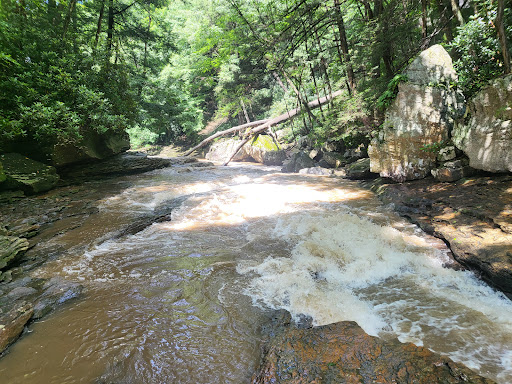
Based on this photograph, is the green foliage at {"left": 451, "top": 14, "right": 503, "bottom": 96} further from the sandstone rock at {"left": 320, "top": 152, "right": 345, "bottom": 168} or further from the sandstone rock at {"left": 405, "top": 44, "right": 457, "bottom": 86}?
the sandstone rock at {"left": 320, "top": 152, "right": 345, "bottom": 168}

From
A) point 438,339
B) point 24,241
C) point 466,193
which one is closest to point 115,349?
point 438,339

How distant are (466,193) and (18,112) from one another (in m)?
12.7

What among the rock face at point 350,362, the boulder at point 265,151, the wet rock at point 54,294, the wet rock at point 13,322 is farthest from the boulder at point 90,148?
the rock face at point 350,362

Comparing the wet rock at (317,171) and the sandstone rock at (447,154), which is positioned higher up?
the sandstone rock at (447,154)

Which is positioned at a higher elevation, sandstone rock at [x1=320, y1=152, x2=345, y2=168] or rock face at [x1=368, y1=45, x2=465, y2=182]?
rock face at [x1=368, y1=45, x2=465, y2=182]

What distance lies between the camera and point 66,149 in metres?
10.0

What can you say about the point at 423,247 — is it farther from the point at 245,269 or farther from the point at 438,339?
the point at 245,269

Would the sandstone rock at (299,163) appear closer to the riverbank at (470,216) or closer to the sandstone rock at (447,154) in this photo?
the riverbank at (470,216)

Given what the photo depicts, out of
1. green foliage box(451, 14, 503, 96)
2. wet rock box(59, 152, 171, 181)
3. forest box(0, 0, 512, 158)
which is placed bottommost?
wet rock box(59, 152, 171, 181)

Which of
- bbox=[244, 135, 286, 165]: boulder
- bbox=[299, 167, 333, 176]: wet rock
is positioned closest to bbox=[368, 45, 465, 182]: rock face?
bbox=[299, 167, 333, 176]: wet rock

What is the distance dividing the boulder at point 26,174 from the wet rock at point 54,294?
217 inches

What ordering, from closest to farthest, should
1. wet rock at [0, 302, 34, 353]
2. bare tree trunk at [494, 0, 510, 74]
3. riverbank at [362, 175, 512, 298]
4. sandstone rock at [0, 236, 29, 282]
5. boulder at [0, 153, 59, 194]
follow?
wet rock at [0, 302, 34, 353], riverbank at [362, 175, 512, 298], sandstone rock at [0, 236, 29, 282], bare tree trunk at [494, 0, 510, 74], boulder at [0, 153, 59, 194]

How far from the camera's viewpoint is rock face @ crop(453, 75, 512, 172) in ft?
18.3

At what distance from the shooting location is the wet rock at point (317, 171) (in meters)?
13.1
